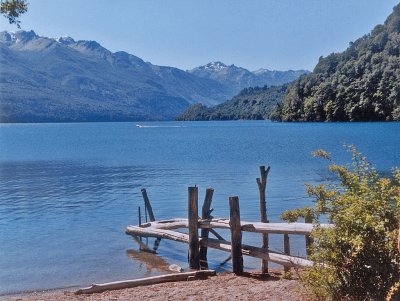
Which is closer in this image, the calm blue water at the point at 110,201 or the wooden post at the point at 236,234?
the wooden post at the point at 236,234

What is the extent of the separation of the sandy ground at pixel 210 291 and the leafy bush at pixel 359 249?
50.4 inches

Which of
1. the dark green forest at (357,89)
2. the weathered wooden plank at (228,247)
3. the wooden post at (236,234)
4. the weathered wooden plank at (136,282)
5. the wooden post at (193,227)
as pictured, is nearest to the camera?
the weathered wooden plank at (228,247)

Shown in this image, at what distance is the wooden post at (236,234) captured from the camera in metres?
15.0

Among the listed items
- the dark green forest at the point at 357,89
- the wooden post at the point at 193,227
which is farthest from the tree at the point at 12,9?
the dark green forest at the point at 357,89

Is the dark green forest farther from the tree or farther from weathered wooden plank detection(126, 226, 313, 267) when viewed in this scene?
the tree

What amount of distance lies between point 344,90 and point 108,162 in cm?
10529

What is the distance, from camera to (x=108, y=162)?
65.2 metres

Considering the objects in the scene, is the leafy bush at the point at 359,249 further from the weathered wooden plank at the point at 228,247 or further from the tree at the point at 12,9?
the tree at the point at 12,9

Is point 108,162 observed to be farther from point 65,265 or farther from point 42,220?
point 65,265

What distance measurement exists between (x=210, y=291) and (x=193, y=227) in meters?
3.88

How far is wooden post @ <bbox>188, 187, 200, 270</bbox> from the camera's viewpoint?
1622 cm

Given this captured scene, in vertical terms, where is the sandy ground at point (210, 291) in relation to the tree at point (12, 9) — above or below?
below

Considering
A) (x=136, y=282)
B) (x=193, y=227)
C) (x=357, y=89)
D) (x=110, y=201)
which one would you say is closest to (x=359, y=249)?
(x=136, y=282)

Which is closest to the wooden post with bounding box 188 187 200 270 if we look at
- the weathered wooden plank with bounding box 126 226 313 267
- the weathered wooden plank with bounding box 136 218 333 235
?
the weathered wooden plank with bounding box 136 218 333 235
